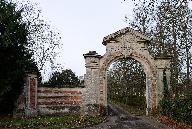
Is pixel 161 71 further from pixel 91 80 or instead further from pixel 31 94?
pixel 31 94

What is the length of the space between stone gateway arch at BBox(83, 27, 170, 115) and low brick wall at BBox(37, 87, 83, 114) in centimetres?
201

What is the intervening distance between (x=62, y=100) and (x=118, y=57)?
606 cm

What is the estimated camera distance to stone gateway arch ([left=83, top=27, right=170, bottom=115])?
2681cm

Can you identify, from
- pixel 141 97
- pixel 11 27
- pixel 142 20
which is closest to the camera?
pixel 11 27

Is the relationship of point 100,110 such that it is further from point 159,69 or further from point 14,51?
point 14,51

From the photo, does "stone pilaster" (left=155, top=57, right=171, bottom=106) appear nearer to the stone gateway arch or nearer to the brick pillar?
the stone gateway arch

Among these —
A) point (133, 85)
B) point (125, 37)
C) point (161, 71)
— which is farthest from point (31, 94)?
point (133, 85)

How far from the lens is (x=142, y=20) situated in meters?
37.4

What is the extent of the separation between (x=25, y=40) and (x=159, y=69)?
35.5 ft

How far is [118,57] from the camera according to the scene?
2736cm

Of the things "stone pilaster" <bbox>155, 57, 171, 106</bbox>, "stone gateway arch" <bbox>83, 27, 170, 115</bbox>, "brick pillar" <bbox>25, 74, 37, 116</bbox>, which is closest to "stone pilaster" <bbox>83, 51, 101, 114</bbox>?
"stone gateway arch" <bbox>83, 27, 170, 115</bbox>

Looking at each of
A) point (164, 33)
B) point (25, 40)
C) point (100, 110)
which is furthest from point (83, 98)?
point (164, 33)

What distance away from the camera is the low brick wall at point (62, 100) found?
2828 cm

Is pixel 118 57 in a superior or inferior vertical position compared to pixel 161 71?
superior
